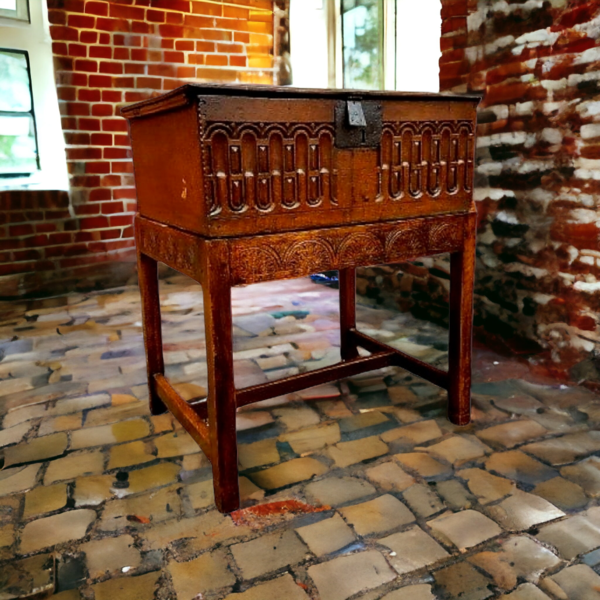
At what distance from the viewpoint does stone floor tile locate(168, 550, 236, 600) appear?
4.17 feet

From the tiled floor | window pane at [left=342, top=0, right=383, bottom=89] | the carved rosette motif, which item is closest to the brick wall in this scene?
window pane at [left=342, top=0, right=383, bottom=89]

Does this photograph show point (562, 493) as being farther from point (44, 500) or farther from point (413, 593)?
point (44, 500)

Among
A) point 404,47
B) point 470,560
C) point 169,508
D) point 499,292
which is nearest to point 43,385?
point 169,508

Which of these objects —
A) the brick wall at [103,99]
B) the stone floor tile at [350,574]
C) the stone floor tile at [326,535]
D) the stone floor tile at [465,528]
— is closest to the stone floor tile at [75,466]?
the stone floor tile at [326,535]

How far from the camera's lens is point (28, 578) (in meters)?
1.32

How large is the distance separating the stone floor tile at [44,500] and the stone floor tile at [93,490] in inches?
1.5

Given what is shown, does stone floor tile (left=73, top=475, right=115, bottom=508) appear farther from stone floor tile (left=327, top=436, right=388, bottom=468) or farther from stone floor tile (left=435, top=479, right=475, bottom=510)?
stone floor tile (left=435, top=479, right=475, bottom=510)

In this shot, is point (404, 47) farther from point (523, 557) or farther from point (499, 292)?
point (523, 557)

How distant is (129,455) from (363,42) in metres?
3.31

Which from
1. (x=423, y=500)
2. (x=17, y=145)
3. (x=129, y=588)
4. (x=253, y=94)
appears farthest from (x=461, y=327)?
(x=17, y=145)

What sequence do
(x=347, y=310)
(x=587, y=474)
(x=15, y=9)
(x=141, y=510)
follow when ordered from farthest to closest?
1. (x=15, y=9)
2. (x=347, y=310)
3. (x=587, y=474)
4. (x=141, y=510)

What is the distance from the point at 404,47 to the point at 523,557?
311cm

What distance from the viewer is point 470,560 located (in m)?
1.35

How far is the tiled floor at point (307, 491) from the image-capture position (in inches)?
51.4
